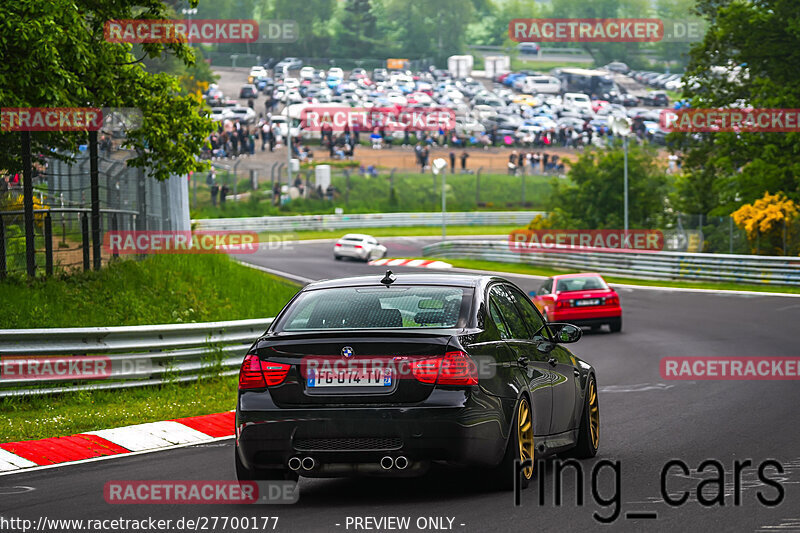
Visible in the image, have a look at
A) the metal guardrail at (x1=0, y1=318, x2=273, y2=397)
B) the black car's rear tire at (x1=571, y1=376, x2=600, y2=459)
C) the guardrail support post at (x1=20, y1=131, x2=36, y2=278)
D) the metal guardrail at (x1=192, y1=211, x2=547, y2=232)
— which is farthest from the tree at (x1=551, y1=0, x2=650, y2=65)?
the black car's rear tire at (x1=571, y1=376, x2=600, y2=459)

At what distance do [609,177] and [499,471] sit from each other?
44.8 meters

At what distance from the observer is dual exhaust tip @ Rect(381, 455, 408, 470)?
25.5ft

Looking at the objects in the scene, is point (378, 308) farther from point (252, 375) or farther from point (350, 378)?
point (252, 375)

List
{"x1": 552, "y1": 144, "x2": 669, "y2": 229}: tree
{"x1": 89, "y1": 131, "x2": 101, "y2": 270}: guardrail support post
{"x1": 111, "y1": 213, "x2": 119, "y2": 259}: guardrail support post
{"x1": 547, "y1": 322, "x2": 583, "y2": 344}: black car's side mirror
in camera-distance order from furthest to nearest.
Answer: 1. {"x1": 552, "y1": 144, "x2": 669, "y2": 229}: tree
2. {"x1": 111, "y1": 213, "x2": 119, "y2": 259}: guardrail support post
3. {"x1": 89, "y1": 131, "x2": 101, "y2": 270}: guardrail support post
4. {"x1": 547, "y1": 322, "x2": 583, "y2": 344}: black car's side mirror

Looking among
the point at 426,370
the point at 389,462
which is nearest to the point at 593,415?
the point at 426,370

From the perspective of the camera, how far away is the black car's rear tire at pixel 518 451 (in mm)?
8109

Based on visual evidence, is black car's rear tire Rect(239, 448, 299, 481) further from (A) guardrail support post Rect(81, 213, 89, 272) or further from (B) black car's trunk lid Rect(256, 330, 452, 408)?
(A) guardrail support post Rect(81, 213, 89, 272)

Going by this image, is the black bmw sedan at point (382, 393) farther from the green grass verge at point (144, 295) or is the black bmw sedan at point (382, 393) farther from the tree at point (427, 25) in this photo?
the tree at point (427, 25)

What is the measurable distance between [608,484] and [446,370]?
62.1 inches

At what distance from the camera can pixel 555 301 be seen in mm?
27531

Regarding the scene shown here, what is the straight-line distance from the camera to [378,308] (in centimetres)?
841

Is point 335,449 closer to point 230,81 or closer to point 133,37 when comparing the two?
point 133,37

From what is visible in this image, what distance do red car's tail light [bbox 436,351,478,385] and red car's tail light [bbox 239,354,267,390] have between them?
1125 mm

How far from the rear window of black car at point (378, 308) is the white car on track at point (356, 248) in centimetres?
4456
